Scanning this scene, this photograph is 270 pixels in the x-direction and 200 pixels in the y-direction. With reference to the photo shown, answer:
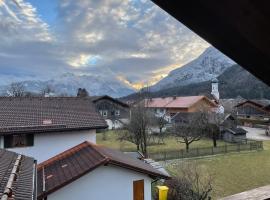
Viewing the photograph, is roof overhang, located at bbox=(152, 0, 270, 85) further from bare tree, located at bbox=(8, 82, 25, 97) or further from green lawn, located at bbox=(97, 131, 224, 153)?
bare tree, located at bbox=(8, 82, 25, 97)

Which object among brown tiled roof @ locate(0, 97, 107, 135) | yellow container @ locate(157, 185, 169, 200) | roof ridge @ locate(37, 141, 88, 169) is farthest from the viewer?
brown tiled roof @ locate(0, 97, 107, 135)

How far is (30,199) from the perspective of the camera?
6516 millimetres

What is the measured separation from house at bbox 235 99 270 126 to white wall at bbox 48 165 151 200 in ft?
149

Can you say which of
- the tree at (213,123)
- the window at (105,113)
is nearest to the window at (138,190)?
the tree at (213,123)

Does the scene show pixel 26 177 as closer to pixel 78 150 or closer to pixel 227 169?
pixel 78 150

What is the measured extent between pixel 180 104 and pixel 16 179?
51.6m

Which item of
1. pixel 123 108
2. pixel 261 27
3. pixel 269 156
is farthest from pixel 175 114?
pixel 261 27

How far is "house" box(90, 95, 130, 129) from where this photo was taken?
178 feet

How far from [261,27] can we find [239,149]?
3346cm

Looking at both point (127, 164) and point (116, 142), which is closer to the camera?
point (127, 164)

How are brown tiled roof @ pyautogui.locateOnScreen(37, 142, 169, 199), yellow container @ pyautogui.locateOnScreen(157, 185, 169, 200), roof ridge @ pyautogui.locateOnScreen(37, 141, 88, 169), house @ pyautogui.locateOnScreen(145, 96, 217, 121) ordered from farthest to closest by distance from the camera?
1. house @ pyautogui.locateOnScreen(145, 96, 217, 121)
2. roof ridge @ pyautogui.locateOnScreen(37, 141, 88, 169)
3. yellow container @ pyautogui.locateOnScreen(157, 185, 169, 200)
4. brown tiled roof @ pyautogui.locateOnScreen(37, 142, 169, 199)

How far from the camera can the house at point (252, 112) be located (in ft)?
181

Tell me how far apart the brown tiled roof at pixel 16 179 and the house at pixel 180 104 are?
142 ft

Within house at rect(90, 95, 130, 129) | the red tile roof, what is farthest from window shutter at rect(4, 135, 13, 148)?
house at rect(90, 95, 130, 129)
